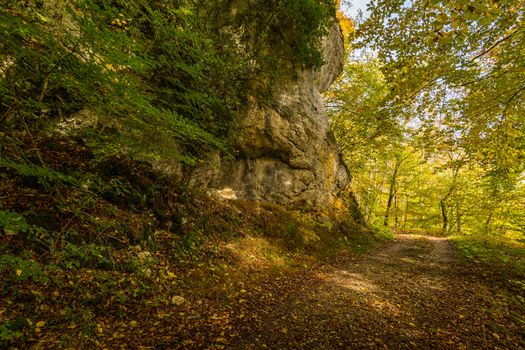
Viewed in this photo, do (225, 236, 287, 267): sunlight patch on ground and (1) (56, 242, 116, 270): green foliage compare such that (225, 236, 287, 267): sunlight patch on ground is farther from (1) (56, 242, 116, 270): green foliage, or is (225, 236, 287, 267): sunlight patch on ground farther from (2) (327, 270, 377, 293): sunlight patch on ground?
(1) (56, 242, 116, 270): green foliage

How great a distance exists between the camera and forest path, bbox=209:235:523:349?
157 inches

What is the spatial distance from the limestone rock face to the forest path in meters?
4.12

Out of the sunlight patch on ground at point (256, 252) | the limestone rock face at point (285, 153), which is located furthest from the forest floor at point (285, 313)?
the limestone rock face at point (285, 153)

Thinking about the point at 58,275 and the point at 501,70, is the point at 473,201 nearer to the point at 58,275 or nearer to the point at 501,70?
the point at 501,70

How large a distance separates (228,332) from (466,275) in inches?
305

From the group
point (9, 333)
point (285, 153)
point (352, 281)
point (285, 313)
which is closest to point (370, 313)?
point (285, 313)

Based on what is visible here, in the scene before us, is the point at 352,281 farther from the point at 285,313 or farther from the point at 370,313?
the point at 285,313

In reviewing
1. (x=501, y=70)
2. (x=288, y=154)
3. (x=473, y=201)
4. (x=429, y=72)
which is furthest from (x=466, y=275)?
(x=473, y=201)

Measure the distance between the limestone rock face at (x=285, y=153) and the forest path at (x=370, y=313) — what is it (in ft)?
13.5

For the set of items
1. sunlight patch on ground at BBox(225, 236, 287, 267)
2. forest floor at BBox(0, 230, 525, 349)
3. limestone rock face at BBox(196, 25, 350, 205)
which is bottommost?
forest floor at BBox(0, 230, 525, 349)

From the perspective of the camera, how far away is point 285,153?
11141 millimetres

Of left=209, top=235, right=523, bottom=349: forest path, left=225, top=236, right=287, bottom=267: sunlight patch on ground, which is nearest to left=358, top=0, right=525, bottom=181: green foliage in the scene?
left=209, top=235, right=523, bottom=349: forest path

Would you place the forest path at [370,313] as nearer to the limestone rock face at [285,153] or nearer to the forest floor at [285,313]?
the forest floor at [285,313]

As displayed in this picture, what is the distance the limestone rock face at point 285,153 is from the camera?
986 centimetres
